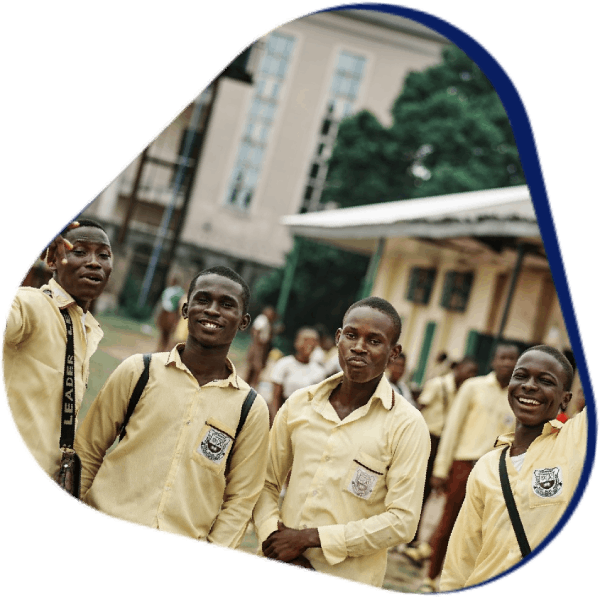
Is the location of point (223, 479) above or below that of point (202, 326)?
below

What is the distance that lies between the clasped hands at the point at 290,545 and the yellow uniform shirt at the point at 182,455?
5.0 inches

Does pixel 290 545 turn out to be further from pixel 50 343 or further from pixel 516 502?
pixel 50 343

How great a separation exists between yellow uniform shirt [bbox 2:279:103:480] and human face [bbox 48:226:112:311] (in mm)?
39

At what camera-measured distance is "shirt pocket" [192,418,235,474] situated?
2.90 meters

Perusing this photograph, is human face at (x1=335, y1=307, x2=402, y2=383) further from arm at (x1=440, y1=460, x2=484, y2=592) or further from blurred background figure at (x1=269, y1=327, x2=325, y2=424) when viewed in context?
blurred background figure at (x1=269, y1=327, x2=325, y2=424)

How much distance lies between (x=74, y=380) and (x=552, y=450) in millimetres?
1777

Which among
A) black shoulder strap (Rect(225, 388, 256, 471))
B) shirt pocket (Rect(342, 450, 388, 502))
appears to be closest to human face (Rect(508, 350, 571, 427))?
shirt pocket (Rect(342, 450, 388, 502))

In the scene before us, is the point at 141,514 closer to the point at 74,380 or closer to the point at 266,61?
the point at 74,380

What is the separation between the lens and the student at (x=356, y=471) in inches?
110

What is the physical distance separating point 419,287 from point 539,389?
3053 millimetres

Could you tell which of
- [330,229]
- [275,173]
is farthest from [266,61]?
[330,229]

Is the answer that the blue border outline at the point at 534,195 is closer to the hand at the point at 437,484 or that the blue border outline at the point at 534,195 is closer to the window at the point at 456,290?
the hand at the point at 437,484

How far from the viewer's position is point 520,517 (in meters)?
2.90

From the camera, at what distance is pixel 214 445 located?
2906 mm
